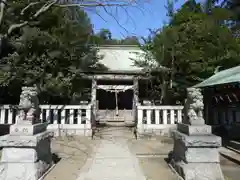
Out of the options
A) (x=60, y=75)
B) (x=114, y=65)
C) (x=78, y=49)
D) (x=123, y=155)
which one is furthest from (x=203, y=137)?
(x=114, y=65)

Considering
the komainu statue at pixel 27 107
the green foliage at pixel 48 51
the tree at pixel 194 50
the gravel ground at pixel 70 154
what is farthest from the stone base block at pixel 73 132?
the komainu statue at pixel 27 107

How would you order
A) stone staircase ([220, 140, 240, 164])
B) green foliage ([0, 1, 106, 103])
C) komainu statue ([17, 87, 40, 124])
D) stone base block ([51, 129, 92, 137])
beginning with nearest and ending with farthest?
komainu statue ([17, 87, 40, 124]) < stone staircase ([220, 140, 240, 164]) < stone base block ([51, 129, 92, 137]) < green foliage ([0, 1, 106, 103])

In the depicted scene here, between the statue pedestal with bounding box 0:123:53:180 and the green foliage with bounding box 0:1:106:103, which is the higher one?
the green foliage with bounding box 0:1:106:103

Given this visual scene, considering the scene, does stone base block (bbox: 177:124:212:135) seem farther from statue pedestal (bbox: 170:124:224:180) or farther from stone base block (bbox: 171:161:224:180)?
stone base block (bbox: 171:161:224:180)

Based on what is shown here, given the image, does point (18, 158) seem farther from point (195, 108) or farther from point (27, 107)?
point (195, 108)

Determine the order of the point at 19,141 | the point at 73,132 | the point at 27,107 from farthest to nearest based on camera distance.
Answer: the point at 73,132 < the point at 27,107 < the point at 19,141

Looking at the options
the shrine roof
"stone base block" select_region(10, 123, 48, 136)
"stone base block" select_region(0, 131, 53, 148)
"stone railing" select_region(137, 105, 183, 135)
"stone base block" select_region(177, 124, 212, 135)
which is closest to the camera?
"stone base block" select_region(0, 131, 53, 148)

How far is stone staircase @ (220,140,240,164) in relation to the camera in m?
6.30

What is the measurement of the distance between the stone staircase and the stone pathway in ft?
7.87

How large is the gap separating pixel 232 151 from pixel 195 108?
3.13 metres

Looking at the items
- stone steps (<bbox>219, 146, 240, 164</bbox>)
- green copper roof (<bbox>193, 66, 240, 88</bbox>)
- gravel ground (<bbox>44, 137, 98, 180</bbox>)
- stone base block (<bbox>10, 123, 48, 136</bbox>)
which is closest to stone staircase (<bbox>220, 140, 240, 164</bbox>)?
stone steps (<bbox>219, 146, 240, 164</bbox>)

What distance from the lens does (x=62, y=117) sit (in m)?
9.92

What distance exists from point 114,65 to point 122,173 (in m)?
11.1

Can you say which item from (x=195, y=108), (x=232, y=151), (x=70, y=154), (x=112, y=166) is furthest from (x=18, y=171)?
(x=232, y=151)
